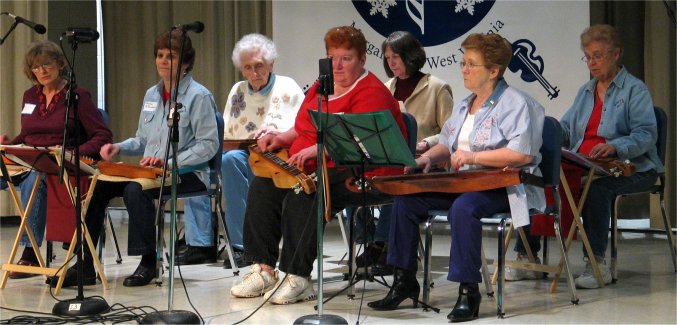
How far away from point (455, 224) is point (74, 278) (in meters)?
2.04

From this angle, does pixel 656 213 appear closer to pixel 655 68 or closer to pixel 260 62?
pixel 655 68

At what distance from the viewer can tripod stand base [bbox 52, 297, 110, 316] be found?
11.7 feet

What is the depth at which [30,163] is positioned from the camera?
4277 mm

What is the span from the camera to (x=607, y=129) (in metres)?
4.64

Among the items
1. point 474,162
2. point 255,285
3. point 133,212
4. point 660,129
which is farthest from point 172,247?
point 660,129

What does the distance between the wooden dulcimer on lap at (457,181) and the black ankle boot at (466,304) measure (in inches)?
15.1

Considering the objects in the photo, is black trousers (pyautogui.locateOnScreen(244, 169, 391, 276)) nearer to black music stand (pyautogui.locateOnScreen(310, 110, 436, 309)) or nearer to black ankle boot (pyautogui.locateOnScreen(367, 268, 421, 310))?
black music stand (pyautogui.locateOnScreen(310, 110, 436, 309))

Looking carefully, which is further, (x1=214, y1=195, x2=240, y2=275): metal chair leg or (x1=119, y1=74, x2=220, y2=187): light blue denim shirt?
(x1=214, y1=195, x2=240, y2=275): metal chair leg

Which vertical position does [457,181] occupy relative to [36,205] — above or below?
above

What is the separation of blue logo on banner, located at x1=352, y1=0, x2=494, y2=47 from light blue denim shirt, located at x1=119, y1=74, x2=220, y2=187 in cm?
208

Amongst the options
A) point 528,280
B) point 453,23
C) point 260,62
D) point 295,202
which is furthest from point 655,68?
point 295,202

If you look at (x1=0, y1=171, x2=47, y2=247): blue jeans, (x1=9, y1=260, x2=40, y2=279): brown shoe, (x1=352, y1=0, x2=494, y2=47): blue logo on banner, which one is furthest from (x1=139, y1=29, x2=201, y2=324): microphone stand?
(x1=352, y1=0, x2=494, y2=47): blue logo on banner

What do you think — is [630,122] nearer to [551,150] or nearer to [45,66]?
[551,150]

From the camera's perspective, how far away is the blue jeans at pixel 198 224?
17.3 ft
